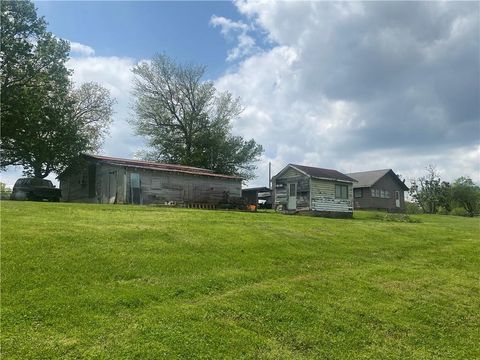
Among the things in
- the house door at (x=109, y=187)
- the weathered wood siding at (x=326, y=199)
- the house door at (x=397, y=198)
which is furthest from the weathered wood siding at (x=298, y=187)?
the house door at (x=397, y=198)

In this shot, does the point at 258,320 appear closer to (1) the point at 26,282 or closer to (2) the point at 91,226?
(1) the point at 26,282

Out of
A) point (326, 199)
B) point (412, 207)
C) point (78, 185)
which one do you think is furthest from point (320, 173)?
point (412, 207)

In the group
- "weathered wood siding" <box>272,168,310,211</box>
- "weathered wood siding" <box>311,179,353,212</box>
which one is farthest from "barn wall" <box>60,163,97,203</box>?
"weathered wood siding" <box>311,179,353,212</box>

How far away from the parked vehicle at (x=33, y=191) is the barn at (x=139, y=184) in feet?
9.85

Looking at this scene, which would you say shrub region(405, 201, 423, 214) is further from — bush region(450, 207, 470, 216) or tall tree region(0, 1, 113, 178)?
tall tree region(0, 1, 113, 178)

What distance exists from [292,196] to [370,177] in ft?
73.4

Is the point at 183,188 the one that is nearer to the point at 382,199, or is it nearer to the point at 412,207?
the point at 382,199

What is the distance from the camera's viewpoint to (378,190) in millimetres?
49031

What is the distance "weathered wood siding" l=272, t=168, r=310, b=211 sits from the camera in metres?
29.9

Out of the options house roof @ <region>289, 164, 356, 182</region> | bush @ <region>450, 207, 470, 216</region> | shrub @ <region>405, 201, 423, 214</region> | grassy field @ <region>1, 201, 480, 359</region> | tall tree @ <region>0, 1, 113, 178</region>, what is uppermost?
tall tree @ <region>0, 1, 113, 178</region>

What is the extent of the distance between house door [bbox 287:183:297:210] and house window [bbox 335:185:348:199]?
334cm

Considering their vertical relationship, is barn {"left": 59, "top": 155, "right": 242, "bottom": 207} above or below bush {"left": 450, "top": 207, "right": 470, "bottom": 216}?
above

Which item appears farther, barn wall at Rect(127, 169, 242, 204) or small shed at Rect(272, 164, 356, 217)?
small shed at Rect(272, 164, 356, 217)

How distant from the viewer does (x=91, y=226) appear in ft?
38.9
